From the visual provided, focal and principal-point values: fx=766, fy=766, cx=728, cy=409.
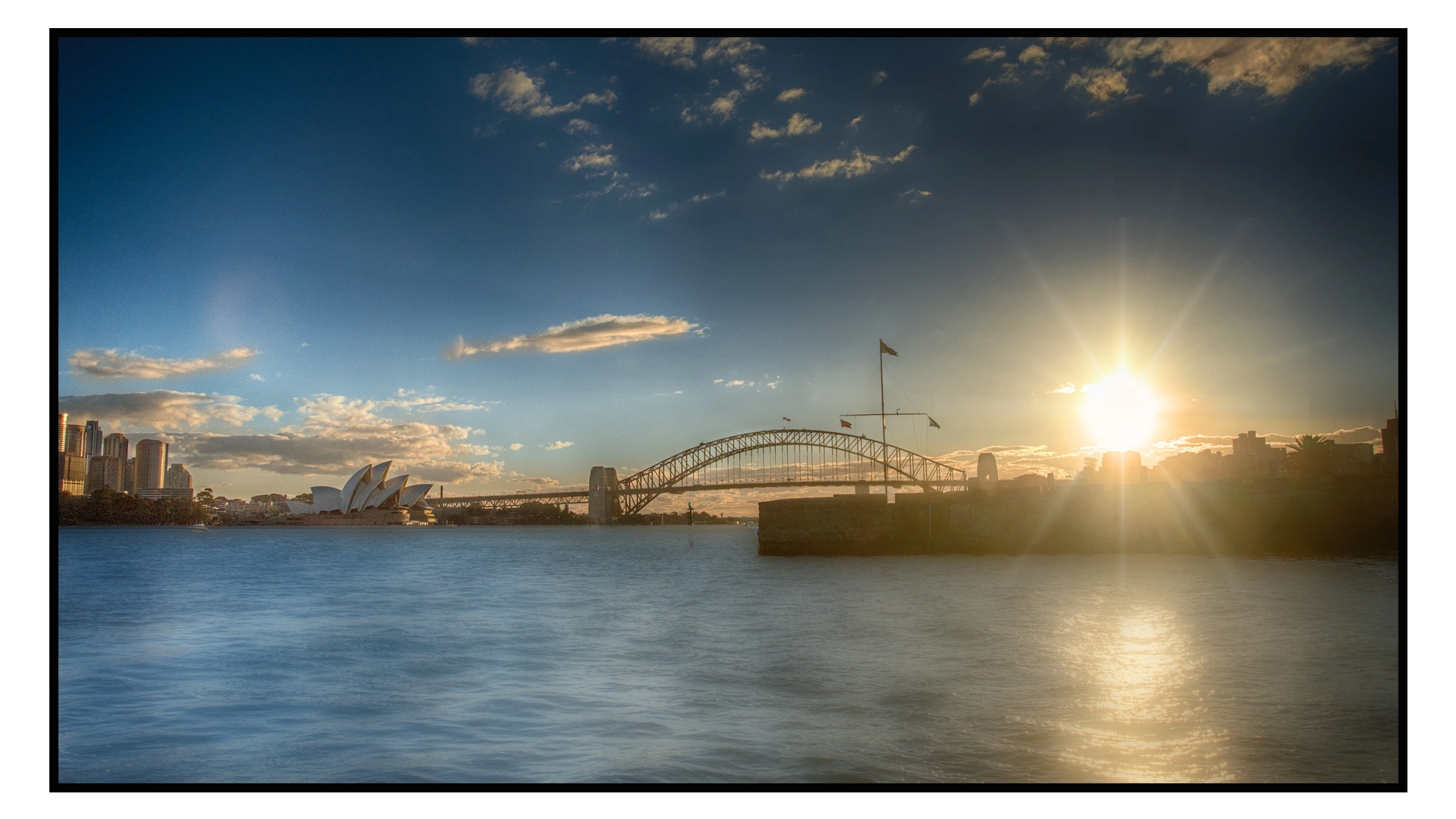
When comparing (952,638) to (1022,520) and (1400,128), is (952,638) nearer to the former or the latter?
(1400,128)

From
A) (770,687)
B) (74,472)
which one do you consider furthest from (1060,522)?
(74,472)

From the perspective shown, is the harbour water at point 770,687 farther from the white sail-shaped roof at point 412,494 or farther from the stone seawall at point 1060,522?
the white sail-shaped roof at point 412,494

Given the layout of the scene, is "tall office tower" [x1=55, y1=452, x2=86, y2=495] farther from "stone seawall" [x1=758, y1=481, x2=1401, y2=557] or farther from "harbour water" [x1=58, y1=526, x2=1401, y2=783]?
"stone seawall" [x1=758, y1=481, x2=1401, y2=557]

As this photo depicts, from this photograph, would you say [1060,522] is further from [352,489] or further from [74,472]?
[352,489]

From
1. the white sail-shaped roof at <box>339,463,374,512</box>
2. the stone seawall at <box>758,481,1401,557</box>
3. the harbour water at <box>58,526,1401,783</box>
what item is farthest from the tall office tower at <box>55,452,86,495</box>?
the white sail-shaped roof at <box>339,463,374,512</box>

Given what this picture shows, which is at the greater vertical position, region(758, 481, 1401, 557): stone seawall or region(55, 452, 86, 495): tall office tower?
region(55, 452, 86, 495): tall office tower

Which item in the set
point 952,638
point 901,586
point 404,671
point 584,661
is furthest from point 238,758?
point 901,586
